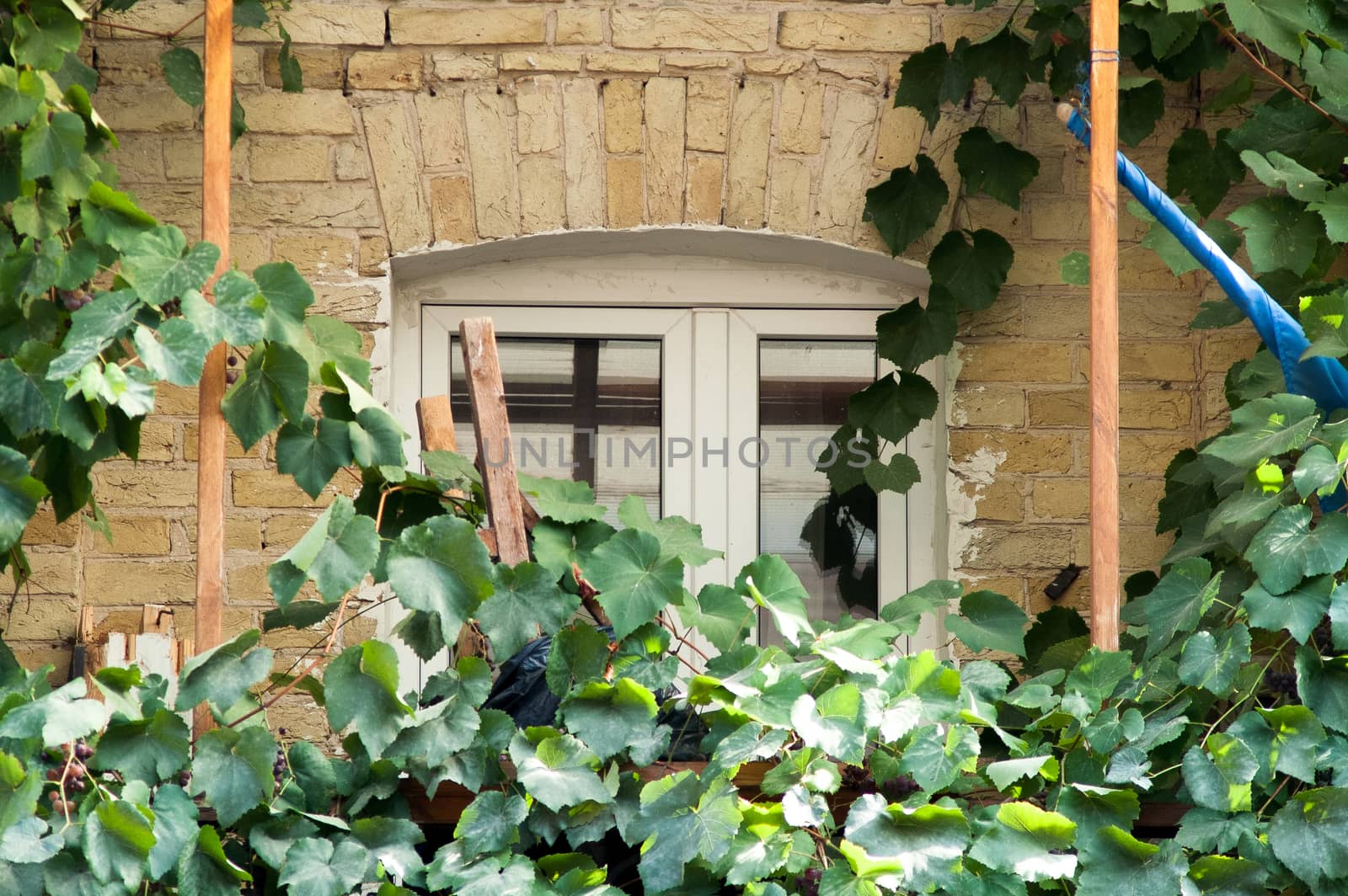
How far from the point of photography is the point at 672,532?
2.19m

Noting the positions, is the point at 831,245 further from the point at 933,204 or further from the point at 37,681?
the point at 37,681

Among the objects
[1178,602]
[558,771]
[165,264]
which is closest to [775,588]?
[558,771]

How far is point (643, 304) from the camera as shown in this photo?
348 centimetres

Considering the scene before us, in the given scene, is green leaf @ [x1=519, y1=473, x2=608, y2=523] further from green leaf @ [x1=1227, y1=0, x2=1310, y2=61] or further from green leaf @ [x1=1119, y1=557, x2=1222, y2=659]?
green leaf @ [x1=1227, y1=0, x2=1310, y2=61]

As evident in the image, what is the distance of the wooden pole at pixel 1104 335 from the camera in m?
2.22

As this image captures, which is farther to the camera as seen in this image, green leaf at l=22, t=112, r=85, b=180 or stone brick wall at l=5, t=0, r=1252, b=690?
stone brick wall at l=5, t=0, r=1252, b=690

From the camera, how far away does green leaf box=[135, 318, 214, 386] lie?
2002mm

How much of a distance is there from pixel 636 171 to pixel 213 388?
137 cm

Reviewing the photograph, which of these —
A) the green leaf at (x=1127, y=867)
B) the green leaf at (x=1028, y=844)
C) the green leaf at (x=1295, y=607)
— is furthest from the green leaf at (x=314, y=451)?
the green leaf at (x=1295, y=607)

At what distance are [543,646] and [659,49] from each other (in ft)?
4.96

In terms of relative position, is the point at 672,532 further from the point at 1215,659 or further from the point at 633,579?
the point at 1215,659

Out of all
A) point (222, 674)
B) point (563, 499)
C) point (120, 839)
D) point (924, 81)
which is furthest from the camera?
point (924, 81)

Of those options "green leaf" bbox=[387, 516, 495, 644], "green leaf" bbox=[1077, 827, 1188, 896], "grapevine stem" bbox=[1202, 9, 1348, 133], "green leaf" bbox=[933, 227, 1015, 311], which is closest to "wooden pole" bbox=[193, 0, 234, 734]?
"green leaf" bbox=[387, 516, 495, 644]

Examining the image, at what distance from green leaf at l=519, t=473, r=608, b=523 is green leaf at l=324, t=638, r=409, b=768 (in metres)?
0.30
